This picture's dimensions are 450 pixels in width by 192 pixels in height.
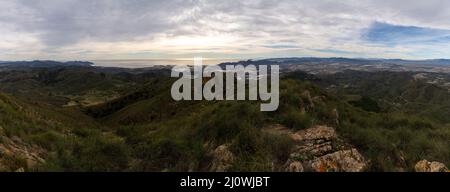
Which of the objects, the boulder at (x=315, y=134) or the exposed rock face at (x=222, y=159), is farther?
the boulder at (x=315, y=134)

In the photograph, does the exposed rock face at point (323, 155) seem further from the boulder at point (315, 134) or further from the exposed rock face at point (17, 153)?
the exposed rock face at point (17, 153)

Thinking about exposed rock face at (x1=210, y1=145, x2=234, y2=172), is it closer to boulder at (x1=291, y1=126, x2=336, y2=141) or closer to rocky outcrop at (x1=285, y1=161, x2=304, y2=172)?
rocky outcrop at (x1=285, y1=161, x2=304, y2=172)

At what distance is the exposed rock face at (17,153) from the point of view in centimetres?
754

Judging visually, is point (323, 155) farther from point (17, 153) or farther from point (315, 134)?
point (17, 153)

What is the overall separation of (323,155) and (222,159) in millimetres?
2990

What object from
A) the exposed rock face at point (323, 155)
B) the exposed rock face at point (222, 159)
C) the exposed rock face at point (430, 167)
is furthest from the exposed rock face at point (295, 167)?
the exposed rock face at point (430, 167)

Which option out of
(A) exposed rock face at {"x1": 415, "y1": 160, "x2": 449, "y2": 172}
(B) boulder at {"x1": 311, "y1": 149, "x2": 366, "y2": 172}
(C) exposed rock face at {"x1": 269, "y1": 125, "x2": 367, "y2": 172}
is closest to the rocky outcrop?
(C) exposed rock face at {"x1": 269, "y1": 125, "x2": 367, "y2": 172}

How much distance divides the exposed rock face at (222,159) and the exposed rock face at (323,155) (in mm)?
1626

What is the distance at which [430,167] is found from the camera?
779cm

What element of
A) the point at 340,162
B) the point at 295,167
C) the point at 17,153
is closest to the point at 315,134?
the point at 340,162
